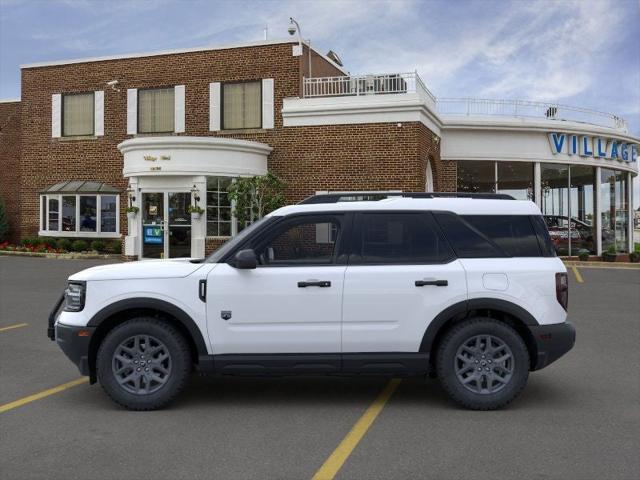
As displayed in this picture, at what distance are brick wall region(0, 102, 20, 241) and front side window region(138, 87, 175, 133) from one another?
7.32m

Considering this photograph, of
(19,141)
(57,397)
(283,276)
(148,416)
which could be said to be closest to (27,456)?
(148,416)

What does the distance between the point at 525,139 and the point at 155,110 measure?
13.8 metres

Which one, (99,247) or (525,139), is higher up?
(525,139)

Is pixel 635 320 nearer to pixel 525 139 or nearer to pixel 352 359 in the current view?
pixel 352 359

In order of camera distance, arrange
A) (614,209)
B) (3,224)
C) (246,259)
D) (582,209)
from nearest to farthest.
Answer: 1. (246,259)
2. (582,209)
3. (3,224)
4. (614,209)

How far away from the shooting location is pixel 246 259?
17.6 feet

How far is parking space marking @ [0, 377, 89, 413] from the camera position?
5.73m

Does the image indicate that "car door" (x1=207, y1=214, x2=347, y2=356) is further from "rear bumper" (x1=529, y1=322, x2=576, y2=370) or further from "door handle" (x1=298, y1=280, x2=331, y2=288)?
"rear bumper" (x1=529, y1=322, x2=576, y2=370)

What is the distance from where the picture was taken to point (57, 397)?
6066mm

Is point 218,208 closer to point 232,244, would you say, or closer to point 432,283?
point 232,244

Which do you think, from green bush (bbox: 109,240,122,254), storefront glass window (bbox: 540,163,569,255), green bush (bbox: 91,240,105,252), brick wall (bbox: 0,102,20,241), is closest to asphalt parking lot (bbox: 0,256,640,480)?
green bush (bbox: 109,240,122,254)

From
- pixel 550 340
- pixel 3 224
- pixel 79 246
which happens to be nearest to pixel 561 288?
pixel 550 340

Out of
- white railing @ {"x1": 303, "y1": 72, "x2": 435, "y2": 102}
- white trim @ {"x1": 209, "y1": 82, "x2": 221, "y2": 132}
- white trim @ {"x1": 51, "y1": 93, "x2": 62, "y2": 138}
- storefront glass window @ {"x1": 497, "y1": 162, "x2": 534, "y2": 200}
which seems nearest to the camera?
white railing @ {"x1": 303, "y1": 72, "x2": 435, "y2": 102}

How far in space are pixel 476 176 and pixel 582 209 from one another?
181 inches
